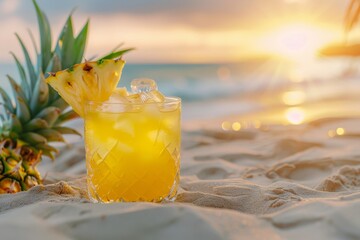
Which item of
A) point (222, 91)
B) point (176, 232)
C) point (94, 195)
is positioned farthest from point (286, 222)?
point (222, 91)

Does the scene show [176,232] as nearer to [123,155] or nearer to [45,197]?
[123,155]

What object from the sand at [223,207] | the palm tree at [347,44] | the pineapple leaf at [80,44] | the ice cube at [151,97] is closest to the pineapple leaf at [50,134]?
the sand at [223,207]

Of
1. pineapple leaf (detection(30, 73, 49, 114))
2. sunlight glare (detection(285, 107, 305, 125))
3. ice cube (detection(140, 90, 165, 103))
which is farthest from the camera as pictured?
sunlight glare (detection(285, 107, 305, 125))

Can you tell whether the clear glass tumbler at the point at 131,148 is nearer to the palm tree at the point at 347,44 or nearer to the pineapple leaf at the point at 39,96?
the pineapple leaf at the point at 39,96

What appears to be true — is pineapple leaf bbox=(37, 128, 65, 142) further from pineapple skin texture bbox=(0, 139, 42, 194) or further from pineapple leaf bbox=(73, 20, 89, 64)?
pineapple leaf bbox=(73, 20, 89, 64)

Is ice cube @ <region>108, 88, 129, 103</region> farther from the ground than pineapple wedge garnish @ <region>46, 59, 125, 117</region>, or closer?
closer

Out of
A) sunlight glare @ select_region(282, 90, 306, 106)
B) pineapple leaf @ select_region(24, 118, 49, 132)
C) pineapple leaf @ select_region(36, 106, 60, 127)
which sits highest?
pineapple leaf @ select_region(36, 106, 60, 127)

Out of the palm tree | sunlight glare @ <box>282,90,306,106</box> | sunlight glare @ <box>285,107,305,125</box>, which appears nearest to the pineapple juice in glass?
the palm tree

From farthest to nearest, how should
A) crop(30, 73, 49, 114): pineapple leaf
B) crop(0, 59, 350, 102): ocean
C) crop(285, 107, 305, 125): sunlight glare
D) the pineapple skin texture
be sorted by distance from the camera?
crop(0, 59, 350, 102): ocean < crop(285, 107, 305, 125): sunlight glare < crop(30, 73, 49, 114): pineapple leaf < the pineapple skin texture
